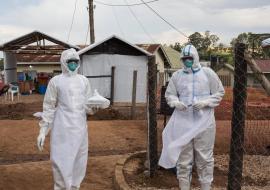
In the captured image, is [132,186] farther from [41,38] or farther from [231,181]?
[41,38]

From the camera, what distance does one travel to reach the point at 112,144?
33.5 ft

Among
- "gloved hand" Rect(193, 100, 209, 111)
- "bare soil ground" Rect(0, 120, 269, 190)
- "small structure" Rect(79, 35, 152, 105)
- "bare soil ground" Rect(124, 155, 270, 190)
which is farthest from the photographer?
"small structure" Rect(79, 35, 152, 105)

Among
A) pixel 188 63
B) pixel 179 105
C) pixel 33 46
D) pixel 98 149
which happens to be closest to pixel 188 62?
pixel 188 63

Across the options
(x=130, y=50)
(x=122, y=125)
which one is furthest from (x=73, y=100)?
(x=130, y=50)

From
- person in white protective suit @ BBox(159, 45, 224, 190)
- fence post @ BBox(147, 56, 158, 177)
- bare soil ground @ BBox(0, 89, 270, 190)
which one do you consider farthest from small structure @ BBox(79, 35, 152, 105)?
person in white protective suit @ BBox(159, 45, 224, 190)

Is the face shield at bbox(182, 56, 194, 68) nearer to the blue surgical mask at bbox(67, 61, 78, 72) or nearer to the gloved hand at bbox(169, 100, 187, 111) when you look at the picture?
the gloved hand at bbox(169, 100, 187, 111)

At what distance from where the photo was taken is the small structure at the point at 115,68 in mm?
18750

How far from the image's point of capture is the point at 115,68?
62.5 feet

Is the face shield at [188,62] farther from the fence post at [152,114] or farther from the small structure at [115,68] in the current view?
the small structure at [115,68]

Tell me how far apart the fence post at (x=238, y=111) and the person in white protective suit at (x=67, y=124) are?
162cm

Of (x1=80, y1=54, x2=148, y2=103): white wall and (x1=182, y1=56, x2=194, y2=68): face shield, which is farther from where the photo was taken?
(x1=80, y1=54, x2=148, y2=103): white wall

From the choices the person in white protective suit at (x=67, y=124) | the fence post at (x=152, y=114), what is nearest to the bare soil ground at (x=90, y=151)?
the fence post at (x=152, y=114)

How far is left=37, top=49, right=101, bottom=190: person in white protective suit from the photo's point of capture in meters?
5.43

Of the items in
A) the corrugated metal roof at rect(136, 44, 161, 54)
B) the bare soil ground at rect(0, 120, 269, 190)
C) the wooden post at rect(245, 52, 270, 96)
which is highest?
the corrugated metal roof at rect(136, 44, 161, 54)
